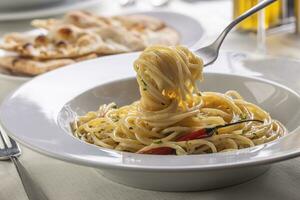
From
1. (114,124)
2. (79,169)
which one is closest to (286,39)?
(114,124)

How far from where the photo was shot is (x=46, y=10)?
2.49 m

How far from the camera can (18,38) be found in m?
2.12

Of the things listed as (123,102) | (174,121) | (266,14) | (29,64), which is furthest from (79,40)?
(174,121)

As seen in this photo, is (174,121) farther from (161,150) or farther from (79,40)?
(79,40)

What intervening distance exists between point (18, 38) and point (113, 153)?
3.56ft

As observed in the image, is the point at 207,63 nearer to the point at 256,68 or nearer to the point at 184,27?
the point at 256,68

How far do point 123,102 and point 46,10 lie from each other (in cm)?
95

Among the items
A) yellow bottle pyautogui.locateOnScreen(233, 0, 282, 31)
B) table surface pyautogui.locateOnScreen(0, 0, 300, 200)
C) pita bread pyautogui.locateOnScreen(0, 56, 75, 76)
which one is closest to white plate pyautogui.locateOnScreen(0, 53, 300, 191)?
table surface pyautogui.locateOnScreen(0, 0, 300, 200)

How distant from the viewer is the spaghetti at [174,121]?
4.33ft

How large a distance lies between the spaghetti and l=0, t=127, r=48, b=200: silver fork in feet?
0.46

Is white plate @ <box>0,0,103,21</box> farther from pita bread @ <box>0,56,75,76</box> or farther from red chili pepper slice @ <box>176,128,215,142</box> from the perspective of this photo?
red chili pepper slice @ <box>176,128,215,142</box>

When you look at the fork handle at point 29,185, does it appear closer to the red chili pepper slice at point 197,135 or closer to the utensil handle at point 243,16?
the red chili pepper slice at point 197,135

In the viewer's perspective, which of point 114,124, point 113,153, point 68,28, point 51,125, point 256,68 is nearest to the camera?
point 113,153

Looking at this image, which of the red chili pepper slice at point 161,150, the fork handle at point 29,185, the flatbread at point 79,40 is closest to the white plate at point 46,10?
the flatbread at point 79,40
